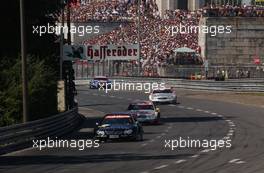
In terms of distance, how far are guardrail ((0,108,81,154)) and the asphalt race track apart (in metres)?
0.45

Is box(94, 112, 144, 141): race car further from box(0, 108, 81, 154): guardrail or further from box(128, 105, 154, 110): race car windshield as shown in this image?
box(128, 105, 154, 110): race car windshield

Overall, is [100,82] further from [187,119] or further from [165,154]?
[165,154]

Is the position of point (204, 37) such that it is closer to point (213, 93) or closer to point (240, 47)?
point (240, 47)

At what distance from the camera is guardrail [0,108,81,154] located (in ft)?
96.2

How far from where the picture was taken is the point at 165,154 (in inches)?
1102

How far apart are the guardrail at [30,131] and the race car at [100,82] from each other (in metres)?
45.5

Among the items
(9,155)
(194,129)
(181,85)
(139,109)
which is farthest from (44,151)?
(181,85)

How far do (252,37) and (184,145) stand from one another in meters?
57.7

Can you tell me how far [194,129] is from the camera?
41.3 m
